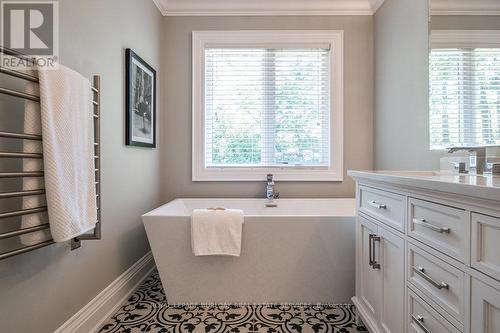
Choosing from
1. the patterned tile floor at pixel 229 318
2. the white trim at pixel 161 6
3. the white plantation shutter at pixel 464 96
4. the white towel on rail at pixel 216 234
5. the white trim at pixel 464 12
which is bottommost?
the patterned tile floor at pixel 229 318

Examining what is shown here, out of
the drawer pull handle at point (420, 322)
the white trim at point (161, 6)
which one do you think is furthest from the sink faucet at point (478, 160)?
the white trim at point (161, 6)

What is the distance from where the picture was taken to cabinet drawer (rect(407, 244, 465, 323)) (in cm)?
85

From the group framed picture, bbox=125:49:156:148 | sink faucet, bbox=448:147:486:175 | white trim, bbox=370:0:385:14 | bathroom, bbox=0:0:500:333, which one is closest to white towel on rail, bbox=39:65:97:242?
bathroom, bbox=0:0:500:333

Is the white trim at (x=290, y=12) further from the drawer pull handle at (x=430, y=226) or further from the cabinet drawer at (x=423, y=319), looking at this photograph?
the cabinet drawer at (x=423, y=319)

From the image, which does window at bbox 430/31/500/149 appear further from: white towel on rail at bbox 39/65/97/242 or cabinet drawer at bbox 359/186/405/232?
white towel on rail at bbox 39/65/97/242

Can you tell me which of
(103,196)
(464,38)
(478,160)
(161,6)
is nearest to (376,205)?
(478,160)

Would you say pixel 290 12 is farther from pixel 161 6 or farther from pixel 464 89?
pixel 464 89

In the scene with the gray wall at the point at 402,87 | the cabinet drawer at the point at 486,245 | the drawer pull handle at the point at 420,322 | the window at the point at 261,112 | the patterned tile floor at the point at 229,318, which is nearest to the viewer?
the cabinet drawer at the point at 486,245

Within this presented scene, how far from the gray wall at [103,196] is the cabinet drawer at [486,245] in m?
1.60

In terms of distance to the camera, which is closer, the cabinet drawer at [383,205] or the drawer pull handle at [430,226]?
the drawer pull handle at [430,226]

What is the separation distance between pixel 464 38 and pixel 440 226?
4.11 ft

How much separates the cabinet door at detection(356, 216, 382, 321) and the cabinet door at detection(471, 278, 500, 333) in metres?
0.58

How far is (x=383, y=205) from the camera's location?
1316mm

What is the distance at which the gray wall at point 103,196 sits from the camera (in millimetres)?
1179
